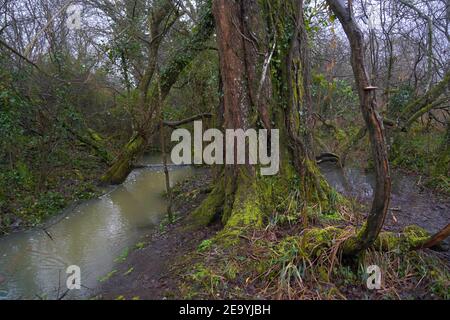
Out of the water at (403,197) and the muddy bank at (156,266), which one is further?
the water at (403,197)

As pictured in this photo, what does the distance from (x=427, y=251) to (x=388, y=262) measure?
0.52 meters

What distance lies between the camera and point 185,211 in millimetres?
6590

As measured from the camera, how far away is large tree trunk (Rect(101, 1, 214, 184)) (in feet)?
22.7

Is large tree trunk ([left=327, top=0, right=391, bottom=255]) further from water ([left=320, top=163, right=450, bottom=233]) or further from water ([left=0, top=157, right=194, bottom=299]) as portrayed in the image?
water ([left=0, top=157, right=194, bottom=299])

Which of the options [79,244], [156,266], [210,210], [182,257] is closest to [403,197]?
[210,210]

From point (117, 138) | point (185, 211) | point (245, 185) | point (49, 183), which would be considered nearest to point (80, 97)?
point (117, 138)

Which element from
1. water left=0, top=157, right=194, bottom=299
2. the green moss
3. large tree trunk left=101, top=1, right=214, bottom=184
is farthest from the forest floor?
large tree trunk left=101, top=1, right=214, bottom=184

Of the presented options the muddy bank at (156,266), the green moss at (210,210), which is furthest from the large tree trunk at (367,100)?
the green moss at (210,210)

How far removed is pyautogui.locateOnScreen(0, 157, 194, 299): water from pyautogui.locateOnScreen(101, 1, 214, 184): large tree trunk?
0.73 metres

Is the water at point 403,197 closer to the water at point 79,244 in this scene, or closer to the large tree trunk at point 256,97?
the large tree trunk at point 256,97

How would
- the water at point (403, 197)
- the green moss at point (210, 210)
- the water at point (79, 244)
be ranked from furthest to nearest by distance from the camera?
the green moss at point (210, 210) < the water at point (403, 197) < the water at point (79, 244)

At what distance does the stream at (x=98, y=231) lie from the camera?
4.73 m
